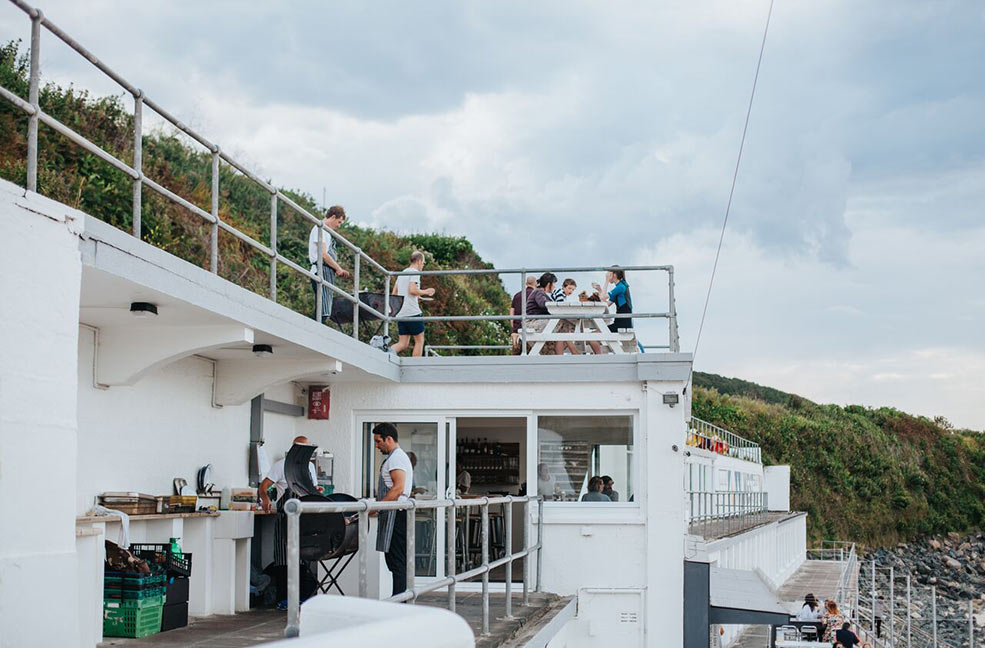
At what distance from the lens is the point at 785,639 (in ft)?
67.0

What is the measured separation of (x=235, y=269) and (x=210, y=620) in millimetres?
12173

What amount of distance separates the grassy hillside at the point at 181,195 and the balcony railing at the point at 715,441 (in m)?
5.88

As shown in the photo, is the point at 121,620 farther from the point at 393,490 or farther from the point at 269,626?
the point at 393,490

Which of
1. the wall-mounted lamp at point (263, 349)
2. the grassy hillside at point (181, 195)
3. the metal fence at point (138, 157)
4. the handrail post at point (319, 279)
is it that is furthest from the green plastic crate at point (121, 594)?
the grassy hillside at point (181, 195)

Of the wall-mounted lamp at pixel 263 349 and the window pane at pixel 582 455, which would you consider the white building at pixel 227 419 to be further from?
the wall-mounted lamp at pixel 263 349

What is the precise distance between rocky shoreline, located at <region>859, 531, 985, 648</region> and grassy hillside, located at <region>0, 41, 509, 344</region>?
1877 centimetres

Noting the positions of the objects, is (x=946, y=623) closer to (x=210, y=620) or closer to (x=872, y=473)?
(x=872, y=473)

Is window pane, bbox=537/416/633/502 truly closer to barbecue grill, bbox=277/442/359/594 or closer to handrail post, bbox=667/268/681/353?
handrail post, bbox=667/268/681/353

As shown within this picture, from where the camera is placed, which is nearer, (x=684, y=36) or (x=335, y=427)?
(x=684, y=36)

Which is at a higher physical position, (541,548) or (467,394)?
(467,394)

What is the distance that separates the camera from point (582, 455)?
38.4ft

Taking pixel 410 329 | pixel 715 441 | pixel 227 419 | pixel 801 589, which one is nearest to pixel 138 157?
pixel 227 419

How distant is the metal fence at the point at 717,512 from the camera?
15498 mm

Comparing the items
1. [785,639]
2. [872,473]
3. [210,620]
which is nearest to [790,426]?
[872,473]
